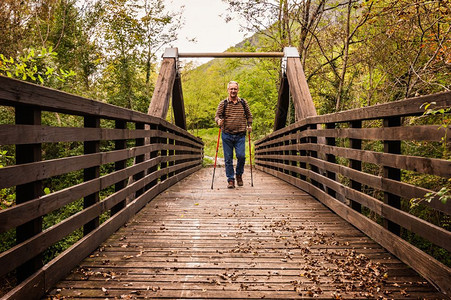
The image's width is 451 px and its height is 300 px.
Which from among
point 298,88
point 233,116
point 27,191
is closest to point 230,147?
point 233,116

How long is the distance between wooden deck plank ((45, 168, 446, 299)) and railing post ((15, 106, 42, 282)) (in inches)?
10.4

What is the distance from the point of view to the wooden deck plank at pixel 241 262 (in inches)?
88.0

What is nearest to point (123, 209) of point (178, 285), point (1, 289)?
point (178, 285)

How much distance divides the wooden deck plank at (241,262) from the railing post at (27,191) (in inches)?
10.4

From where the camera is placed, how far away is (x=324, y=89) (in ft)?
37.4

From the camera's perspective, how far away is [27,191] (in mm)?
2023

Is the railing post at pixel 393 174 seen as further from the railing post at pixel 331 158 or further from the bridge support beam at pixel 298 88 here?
the bridge support beam at pixel 298 88

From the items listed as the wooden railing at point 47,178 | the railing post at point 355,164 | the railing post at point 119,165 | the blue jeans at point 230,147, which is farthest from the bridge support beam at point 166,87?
the railing post at point 355,164

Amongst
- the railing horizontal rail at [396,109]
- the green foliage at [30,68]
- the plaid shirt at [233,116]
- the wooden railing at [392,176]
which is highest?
the green foliage at [30,68]

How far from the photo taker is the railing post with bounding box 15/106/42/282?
197cm

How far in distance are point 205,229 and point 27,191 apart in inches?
80.4

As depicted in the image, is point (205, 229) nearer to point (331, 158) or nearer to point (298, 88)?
point (331, 158)

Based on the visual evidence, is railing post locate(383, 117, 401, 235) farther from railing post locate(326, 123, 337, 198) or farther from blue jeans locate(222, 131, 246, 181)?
blue jeans locate(222, 131, 246, 181)

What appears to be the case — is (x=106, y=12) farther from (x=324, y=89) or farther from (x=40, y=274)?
(x=40, y=274)
